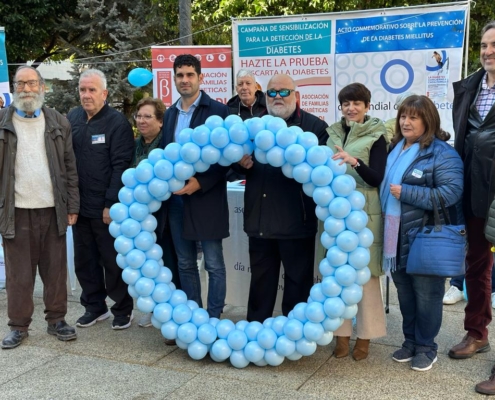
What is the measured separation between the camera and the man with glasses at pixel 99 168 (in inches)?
183

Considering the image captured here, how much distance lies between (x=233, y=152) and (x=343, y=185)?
0.73 metres

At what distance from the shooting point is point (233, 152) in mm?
3842

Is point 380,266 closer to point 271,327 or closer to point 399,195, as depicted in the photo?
point 399,195

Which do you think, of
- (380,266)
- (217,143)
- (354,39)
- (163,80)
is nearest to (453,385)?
(380,266)

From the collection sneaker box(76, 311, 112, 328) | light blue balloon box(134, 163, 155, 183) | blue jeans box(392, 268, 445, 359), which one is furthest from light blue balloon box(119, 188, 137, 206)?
blue jeans box(392, 268, 445, 359)

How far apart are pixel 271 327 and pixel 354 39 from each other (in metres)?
4.25

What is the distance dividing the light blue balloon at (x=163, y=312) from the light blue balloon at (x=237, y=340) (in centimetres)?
44

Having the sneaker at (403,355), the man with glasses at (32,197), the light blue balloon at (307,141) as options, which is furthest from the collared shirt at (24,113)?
the sneaker at (403,355)

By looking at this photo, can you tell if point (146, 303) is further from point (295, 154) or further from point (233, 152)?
point (295, 154)

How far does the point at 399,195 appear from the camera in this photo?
3.70 m

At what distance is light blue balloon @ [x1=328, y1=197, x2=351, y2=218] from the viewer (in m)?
3.66

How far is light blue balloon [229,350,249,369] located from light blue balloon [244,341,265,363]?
0.04 metres

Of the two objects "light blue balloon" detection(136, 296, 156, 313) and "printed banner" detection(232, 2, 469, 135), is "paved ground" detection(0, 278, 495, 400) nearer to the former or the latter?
"light blue balloon" detection(136, 296, 156, 313)

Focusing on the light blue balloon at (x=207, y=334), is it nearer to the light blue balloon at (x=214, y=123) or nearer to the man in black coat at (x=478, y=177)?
the light blue balloon at (x=214, y=123)
